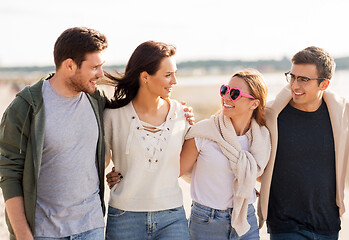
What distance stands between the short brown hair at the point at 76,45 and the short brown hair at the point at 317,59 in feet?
5.88

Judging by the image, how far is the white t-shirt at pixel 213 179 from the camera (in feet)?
12.8

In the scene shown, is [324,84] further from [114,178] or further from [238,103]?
[114,178]

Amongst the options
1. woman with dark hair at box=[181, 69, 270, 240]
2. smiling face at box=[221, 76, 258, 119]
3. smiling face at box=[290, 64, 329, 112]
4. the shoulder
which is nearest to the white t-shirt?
woman with dark hair at box=[181, 69, 270, 240]

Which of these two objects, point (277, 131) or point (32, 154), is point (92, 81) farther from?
point (277, 131)

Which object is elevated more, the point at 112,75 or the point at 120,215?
the point at 112,75

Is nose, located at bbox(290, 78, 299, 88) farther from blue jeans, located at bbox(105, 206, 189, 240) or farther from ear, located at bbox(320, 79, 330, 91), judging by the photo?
blue jeans, located at bbox(105, 206, 189, 240)

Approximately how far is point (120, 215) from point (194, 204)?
62 centimetres

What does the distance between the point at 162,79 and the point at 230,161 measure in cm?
85

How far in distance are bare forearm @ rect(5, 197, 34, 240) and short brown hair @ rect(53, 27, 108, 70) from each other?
38.9 inches

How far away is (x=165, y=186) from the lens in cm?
386

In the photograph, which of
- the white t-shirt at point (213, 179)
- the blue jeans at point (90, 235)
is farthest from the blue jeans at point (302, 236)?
the blue jeans at point (90, 235)

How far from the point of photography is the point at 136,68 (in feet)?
13.0

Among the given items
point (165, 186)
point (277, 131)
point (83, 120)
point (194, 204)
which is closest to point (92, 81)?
point (83, 120)

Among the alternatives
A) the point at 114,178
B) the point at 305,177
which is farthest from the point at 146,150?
the point at 305,177
